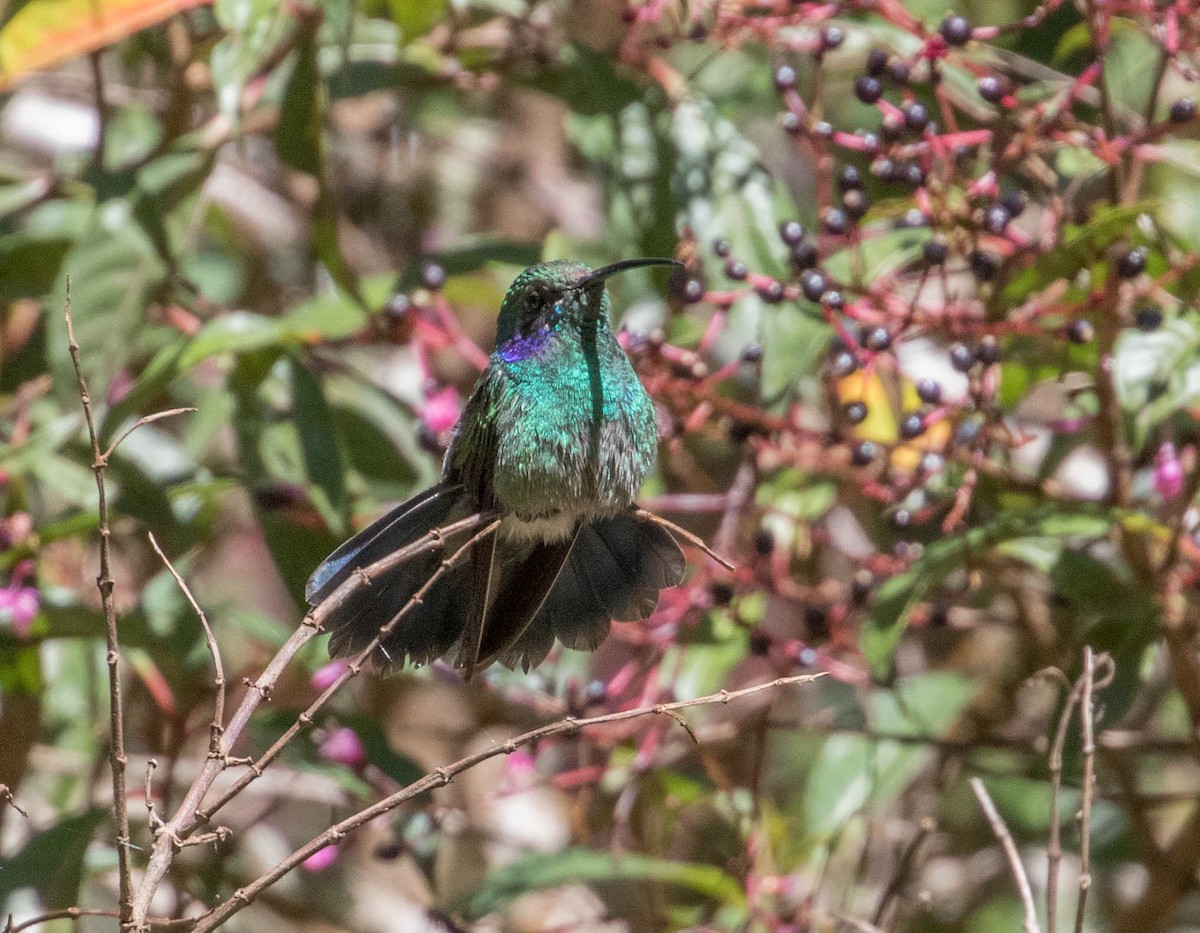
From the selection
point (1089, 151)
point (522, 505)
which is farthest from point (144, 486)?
point (1089, 151)

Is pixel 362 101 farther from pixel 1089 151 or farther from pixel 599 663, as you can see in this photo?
pixel 1089 151

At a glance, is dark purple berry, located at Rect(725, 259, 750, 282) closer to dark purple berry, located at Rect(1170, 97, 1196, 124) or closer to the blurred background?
the blurred background

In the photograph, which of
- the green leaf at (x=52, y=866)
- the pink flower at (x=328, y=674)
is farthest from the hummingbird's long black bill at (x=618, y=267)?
the green leaf at (x=52, y=866)

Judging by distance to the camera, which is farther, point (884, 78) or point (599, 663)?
point (599, 663)

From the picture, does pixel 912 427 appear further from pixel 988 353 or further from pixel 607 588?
pixel 607 588

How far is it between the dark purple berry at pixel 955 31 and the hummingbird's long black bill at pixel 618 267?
1.75 ft

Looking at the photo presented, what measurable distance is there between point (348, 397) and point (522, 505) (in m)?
0.89

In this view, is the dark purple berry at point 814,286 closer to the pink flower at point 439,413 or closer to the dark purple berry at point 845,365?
the dark purple berry at point 845,365

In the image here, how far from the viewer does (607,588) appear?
7.03ft

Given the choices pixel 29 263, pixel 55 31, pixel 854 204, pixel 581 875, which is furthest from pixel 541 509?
pixel 29 263

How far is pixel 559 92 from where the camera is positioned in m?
3.09

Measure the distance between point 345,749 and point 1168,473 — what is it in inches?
55.7

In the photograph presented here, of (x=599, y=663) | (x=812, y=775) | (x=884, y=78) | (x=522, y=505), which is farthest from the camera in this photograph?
(x=599, y=663)

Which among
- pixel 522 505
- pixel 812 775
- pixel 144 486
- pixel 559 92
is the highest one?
pixel 559 92
